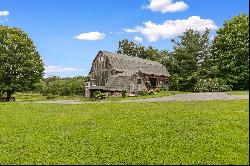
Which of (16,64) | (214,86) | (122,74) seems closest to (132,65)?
(122,74)

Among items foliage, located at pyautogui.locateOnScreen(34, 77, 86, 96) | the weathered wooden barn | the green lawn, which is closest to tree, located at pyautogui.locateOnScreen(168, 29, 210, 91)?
the weathered wooden barn

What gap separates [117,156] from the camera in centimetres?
1666

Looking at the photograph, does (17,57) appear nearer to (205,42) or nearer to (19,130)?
(205,42)

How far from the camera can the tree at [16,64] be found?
68.8 meters

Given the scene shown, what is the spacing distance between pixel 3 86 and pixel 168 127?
5218 cm

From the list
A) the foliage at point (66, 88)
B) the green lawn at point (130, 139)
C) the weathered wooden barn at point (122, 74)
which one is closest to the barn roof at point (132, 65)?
the weathered wooden barn at point (122, 74)

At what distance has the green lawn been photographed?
1633cm

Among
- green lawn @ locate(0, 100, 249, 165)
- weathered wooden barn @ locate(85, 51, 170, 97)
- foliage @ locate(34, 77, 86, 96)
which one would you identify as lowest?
green lawn @ locate(0, 100, 249, 165)

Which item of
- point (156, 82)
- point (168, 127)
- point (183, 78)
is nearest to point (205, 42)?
point (183, 78)

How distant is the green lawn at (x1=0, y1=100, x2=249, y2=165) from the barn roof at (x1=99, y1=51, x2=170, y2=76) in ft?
155

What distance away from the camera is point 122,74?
70.5 meters

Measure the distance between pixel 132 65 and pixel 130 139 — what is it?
61.3 m

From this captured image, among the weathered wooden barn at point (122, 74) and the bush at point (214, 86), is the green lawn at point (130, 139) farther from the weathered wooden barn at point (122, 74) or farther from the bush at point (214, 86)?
the weathered wooden barn at point (122, 74)

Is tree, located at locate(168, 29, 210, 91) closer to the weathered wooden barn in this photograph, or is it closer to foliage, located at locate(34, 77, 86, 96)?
the weathered wooden barn
